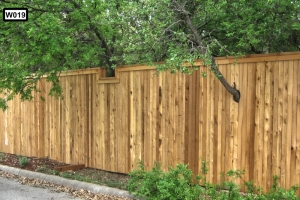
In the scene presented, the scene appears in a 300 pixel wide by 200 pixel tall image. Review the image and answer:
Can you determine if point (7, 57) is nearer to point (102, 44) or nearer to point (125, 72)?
point (102, 44)

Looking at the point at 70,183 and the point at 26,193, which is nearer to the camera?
the point at 26,193

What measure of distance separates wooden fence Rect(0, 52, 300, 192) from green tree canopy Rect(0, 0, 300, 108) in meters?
0.40

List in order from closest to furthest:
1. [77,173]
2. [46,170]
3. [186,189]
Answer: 1. [186,189]
2. [77,173]
3. [46,170]

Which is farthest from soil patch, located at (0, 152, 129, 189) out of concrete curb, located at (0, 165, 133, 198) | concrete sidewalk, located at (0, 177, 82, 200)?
concrete sidewalk, located at (0, 177, 82, 200)

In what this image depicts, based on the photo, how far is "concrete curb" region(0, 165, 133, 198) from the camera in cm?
714

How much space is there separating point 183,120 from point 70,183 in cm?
297

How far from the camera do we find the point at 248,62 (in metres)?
6.35

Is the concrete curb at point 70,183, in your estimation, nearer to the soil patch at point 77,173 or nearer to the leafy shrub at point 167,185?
the soil patch at point 77,173

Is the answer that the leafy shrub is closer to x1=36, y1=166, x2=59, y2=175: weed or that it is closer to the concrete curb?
the concrete curb

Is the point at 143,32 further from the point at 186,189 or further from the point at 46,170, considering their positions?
the point at 46,170

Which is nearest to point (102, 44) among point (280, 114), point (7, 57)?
point (7, 57)

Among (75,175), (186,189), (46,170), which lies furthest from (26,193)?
(186,189)

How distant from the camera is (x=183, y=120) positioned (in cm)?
733

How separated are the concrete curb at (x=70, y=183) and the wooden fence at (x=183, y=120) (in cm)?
104
